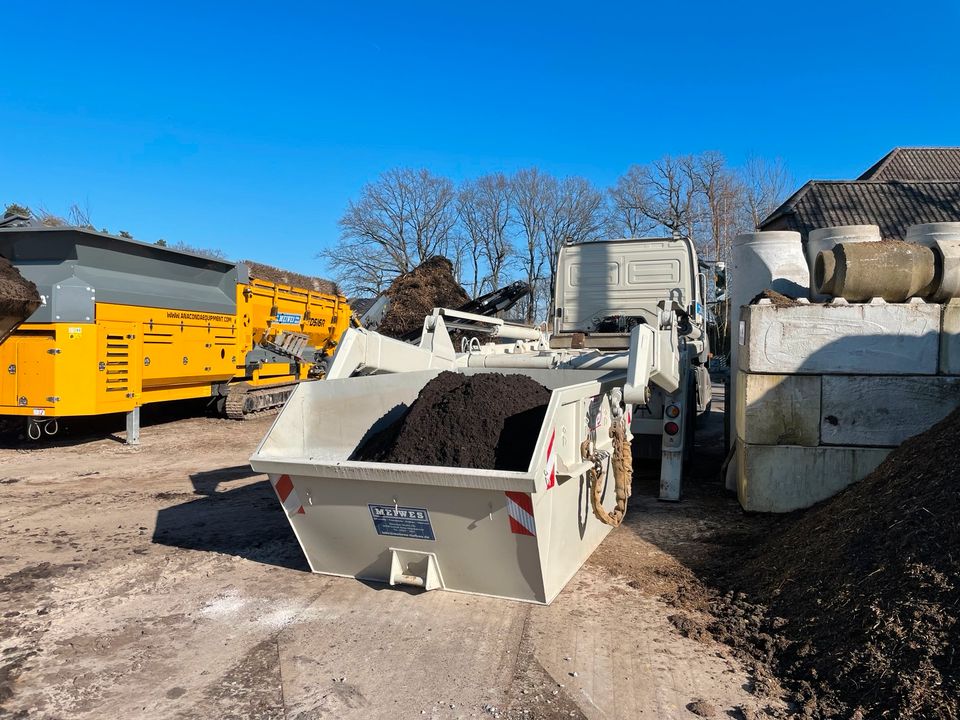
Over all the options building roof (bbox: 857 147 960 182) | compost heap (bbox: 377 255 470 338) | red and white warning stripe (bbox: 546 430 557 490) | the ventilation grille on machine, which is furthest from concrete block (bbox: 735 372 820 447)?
building roof (bbox: 857 147 960 182)

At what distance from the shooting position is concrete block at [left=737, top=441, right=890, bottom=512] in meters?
5.41

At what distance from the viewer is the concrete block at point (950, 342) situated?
5.32 metres

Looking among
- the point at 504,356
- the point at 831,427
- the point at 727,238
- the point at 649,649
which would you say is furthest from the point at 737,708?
the point at 727,238

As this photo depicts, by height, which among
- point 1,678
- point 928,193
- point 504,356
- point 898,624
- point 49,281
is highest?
point 928,193

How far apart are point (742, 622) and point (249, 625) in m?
2.59

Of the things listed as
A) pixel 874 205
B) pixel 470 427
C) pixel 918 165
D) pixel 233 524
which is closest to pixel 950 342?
pixel 470 427

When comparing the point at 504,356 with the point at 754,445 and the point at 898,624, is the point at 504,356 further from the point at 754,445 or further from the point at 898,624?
the point at 898,624

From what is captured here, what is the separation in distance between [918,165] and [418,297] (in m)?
23.7

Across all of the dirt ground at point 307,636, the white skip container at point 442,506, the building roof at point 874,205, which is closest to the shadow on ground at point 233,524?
the dirt ground at point 307,636

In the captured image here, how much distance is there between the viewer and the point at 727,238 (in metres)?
37.5

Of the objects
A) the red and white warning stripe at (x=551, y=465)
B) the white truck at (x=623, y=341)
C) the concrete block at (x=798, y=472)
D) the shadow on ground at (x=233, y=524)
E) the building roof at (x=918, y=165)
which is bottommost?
the shadow on ground at (x=233, y=524)

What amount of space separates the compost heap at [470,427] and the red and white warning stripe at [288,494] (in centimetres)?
46

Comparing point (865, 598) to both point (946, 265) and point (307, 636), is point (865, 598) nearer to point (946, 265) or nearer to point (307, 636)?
point (307, 636)

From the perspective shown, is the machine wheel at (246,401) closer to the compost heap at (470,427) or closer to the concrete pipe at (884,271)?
the compost heap at (470,427)
